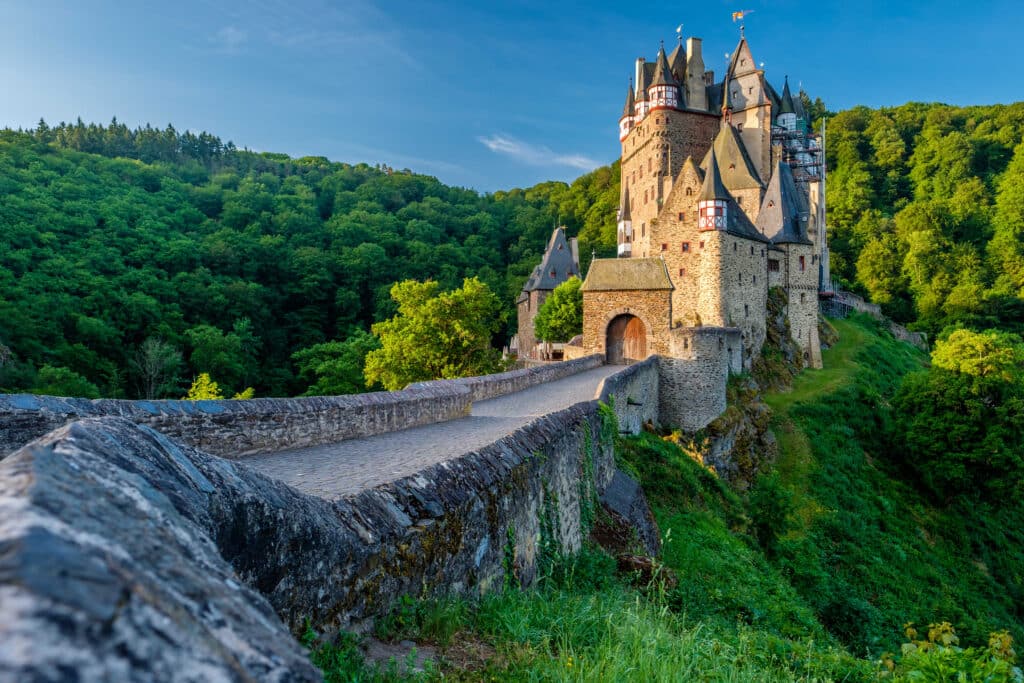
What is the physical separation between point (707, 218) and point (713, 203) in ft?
2.29

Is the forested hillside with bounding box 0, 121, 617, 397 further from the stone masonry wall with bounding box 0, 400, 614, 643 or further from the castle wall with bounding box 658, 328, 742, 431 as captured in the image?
the stone masonry wall with bounding box 0, 400, 614, 643

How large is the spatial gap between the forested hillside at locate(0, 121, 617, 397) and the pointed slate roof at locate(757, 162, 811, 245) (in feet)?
95.3

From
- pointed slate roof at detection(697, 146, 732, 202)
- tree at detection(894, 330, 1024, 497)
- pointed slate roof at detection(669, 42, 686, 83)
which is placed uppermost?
pointed slate roof at detection(669, 42, 686, 83)

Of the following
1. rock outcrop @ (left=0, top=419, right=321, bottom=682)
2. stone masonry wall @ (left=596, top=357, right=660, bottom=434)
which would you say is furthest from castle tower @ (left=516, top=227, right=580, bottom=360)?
rock outcrop @ (left=0, top=419, right=321, bottom=682)

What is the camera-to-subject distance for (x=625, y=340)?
28.2 meters

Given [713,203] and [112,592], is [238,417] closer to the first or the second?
[112,592]

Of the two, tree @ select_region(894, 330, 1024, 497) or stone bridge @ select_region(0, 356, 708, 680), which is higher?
stone bridge @ select_region(0, 356, 708, 680)

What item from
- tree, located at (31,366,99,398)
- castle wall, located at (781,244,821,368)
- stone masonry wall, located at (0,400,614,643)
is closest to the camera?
stone masonry wall, located at (0,400,614,643)

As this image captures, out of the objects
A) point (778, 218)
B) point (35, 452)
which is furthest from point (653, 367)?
point (35, 452)

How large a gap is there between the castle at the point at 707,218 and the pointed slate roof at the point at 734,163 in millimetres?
59

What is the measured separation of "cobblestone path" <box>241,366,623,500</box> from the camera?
5707 millimetres

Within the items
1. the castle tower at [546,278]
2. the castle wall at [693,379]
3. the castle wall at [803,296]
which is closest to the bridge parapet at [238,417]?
the castle wall at [693,379]

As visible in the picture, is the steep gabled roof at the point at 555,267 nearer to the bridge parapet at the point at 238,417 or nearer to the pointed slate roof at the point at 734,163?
the pointed slate roof at the point at 734,163

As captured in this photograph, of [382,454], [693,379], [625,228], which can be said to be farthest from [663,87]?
[382,454]
